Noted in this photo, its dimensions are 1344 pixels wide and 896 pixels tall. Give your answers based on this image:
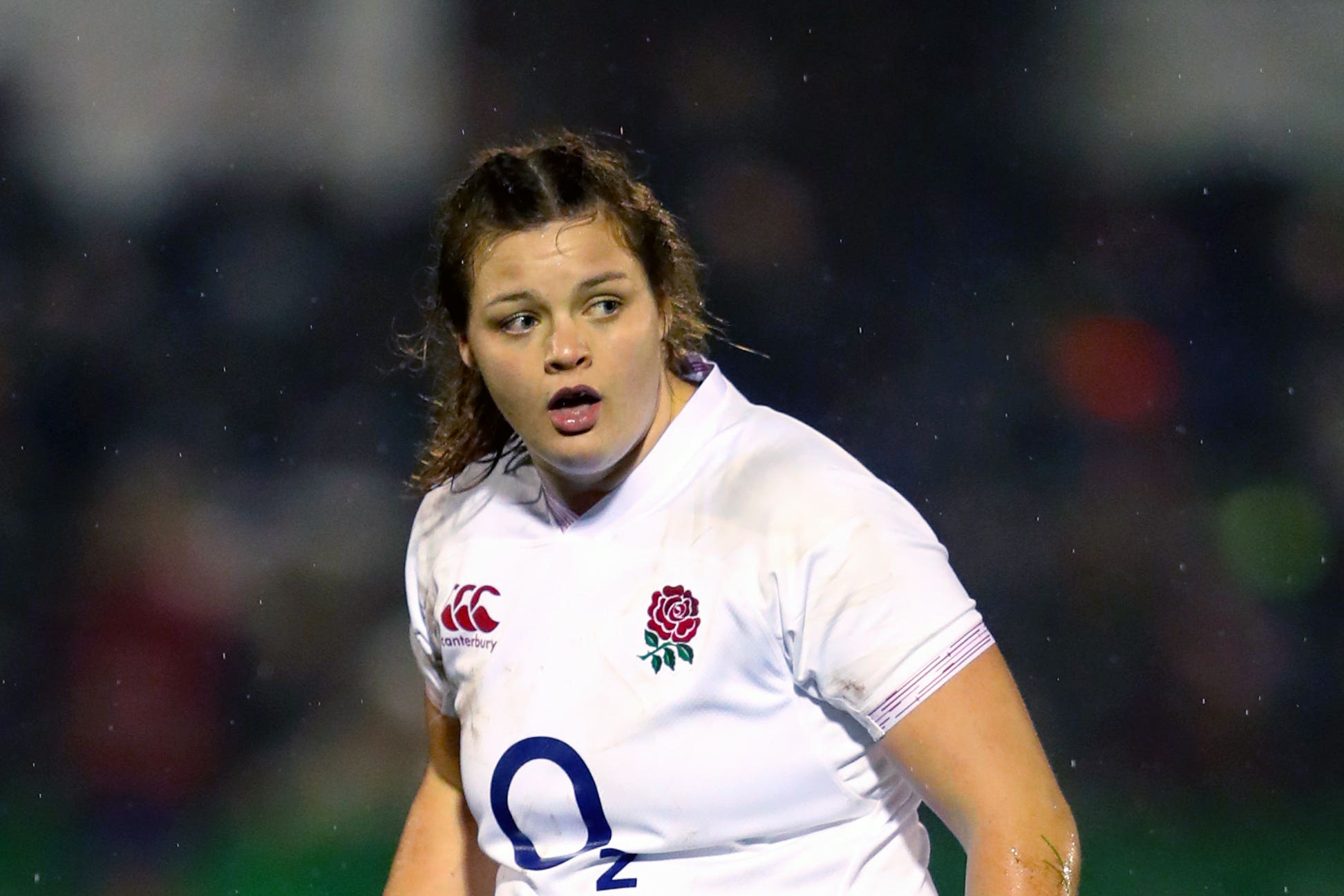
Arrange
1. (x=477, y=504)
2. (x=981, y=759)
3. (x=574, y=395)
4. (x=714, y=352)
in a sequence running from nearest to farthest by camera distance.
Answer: (x=981, y=759) < (x=574, y=395) < (x=477, y=504) < (x=714, y=352)

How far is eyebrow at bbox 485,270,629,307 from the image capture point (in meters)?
1.89

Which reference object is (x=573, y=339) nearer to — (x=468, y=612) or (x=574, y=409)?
(x=574, y=409)

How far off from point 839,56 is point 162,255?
2012 mm

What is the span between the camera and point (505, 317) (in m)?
1.93

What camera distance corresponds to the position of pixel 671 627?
5.99 feet

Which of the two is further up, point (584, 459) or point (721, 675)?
point (584, 459)

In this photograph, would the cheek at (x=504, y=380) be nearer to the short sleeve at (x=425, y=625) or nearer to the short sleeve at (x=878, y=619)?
the short sleeve at (x=425, y=625)

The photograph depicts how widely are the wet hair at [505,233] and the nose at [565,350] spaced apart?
0.43 ft

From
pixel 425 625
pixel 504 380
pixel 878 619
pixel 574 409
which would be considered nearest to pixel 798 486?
pixel 878 619

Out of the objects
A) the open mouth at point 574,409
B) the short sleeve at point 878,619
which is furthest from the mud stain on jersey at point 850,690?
the open mouth at point 574,409

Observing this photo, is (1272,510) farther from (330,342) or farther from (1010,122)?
(330,342)

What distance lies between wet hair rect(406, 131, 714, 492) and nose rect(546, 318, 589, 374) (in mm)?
132

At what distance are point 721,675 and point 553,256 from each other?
20.8 inches

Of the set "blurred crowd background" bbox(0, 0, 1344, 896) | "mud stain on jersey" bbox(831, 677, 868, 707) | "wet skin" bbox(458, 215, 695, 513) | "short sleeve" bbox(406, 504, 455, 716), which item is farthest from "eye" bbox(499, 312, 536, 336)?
"blurred crowd background" bbox(0, 0, 1344, 896)
